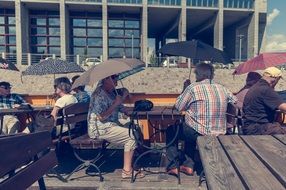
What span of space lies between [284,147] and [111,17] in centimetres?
3907

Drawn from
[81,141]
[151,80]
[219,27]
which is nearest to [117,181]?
[81,141]

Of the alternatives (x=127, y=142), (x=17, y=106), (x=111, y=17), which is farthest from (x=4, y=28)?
(x=127, y=142)

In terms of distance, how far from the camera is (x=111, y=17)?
1558 inches

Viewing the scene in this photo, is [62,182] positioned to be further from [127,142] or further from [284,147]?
[284,147]

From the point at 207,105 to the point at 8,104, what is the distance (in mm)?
4209

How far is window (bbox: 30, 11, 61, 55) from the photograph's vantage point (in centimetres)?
3862

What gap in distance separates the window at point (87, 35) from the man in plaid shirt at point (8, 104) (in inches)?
1369

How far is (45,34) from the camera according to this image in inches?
1543

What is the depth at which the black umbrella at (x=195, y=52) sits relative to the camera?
609 centimetres

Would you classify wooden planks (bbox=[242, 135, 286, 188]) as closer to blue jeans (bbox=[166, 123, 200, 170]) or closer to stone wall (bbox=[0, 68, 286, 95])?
blue jeans (bbox=[166, 123, 200, 170])

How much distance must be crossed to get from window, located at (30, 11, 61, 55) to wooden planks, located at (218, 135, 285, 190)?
3928cm

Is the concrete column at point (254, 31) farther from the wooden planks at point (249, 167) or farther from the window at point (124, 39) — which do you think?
the wooden planks at point (249, 167)

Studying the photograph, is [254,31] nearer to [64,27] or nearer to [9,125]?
[64,27]

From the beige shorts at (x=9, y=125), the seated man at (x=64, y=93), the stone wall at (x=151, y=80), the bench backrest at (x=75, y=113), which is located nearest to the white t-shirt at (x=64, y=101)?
the seated man at (x=64, y=93)
